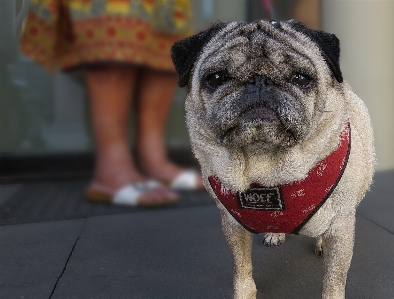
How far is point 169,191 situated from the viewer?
3432 mm

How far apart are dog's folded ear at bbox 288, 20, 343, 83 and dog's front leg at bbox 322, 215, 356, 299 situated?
1.86 feet

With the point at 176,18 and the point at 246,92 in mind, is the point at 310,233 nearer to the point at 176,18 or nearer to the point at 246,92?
the point at 246,92

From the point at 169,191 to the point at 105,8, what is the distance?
5.17ft

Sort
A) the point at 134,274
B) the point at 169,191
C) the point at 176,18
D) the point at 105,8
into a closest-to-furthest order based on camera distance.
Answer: the point at 134,274, the point at 105,8, the point at 176,18, the point at 169,191

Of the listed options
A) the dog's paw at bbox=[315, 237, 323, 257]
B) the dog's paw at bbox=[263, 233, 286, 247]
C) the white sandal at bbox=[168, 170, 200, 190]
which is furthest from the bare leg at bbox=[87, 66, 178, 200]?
the dog's paw at bbox=[315, 237, 323, 257]

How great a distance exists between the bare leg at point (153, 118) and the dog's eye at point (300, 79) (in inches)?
→ 77.9

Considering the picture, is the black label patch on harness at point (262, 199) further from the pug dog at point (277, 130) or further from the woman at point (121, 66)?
the woman at point (121, 66)

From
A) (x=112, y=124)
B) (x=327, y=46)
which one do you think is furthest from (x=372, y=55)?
(x=327, y=46)

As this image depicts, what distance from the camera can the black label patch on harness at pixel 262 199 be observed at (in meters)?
1.49

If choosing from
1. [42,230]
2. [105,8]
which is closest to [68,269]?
[42,230]

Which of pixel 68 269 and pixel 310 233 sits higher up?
pixel 310 233

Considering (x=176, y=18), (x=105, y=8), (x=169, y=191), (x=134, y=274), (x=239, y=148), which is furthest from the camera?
(x=169, y=191)

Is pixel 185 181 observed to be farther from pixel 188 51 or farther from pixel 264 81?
pixel 264 81

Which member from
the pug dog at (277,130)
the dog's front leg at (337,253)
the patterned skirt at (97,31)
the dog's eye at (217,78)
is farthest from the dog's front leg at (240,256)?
the patterned skirt at (97,31)
